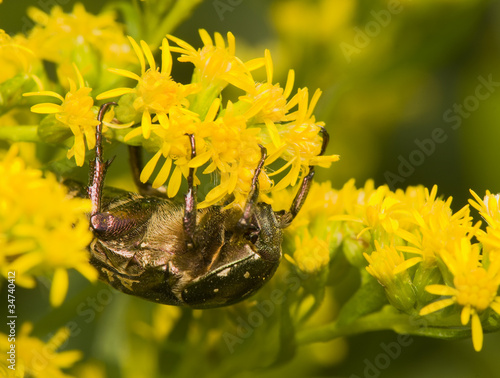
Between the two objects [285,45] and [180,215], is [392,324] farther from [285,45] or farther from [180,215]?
[285,45]

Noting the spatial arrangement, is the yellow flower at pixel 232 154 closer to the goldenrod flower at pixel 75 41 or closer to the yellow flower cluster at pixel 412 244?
the yellow flower cluster at pixel 412 244

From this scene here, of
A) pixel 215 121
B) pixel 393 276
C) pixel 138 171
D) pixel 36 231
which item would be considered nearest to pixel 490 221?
pixel 393 276

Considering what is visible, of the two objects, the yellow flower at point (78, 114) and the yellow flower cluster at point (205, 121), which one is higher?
the yellow flower cluster at point (205, 121)

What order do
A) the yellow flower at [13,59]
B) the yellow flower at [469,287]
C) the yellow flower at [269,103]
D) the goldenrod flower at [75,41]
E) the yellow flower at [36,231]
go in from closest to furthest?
the yellow flower at [36,231] → the yellow flower at [469,287] → the yellow flower at [269,103] → the yellow flower at [13,59] → the goldenrod flower at [75,41]

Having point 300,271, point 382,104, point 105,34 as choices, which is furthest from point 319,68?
point 300,271

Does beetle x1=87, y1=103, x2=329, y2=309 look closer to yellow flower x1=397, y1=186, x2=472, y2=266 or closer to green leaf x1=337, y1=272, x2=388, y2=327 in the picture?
green leaf x1=337, y1=272, x2=388, y2=327

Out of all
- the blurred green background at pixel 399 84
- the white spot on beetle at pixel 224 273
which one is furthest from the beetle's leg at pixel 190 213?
the blurred green background at pixel 399 84
